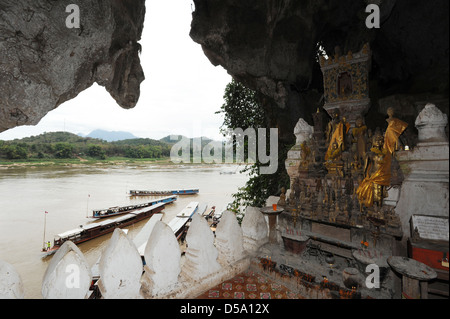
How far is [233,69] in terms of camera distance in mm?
9758

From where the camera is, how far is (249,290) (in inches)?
119

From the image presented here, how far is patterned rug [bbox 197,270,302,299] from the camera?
9.51 feet

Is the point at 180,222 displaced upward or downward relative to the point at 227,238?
downward

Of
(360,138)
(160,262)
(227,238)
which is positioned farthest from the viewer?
(360,138)

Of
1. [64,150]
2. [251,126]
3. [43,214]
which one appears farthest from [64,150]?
[251,126]

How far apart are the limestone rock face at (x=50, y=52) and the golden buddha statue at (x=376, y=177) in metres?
8.76

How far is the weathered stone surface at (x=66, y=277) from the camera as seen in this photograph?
207 centimetres

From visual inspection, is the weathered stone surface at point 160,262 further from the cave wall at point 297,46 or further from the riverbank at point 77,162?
the riverbank at point 77,162

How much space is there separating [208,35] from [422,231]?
33.5ft

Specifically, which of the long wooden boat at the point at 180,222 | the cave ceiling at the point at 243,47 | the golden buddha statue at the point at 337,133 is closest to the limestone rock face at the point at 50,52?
the cave ceiling at the point at 243,47

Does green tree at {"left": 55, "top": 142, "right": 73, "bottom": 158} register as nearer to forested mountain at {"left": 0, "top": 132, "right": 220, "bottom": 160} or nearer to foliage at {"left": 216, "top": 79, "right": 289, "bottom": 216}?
forested mountain at {"left": 0, "top": 132, "right": 220, "bottom": 160}

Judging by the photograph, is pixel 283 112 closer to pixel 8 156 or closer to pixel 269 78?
pixel 269 78

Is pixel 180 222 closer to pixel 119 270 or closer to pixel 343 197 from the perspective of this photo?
pixel 343 197

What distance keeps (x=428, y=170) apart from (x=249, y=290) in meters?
3.34
